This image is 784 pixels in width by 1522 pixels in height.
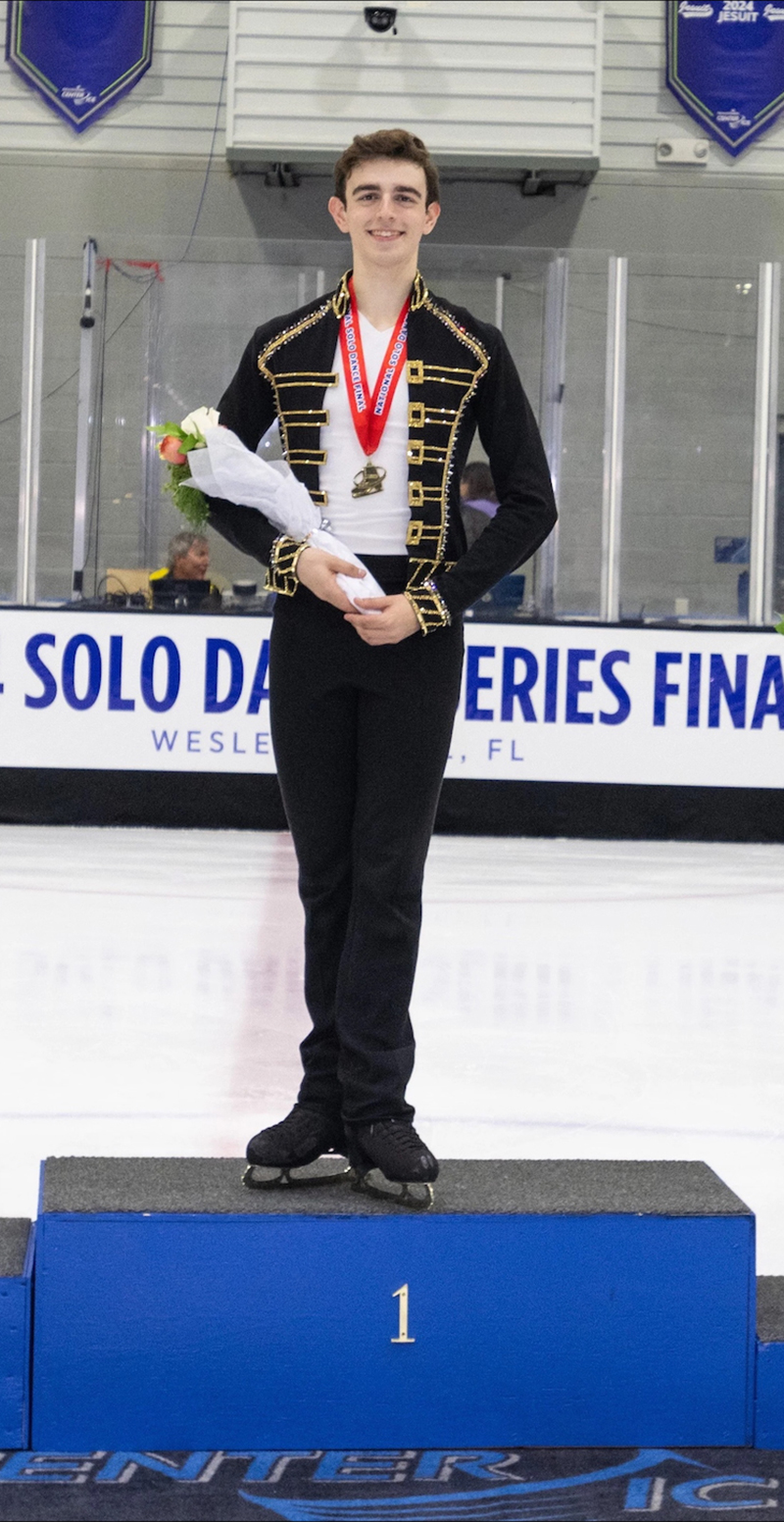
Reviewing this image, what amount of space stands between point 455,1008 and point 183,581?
436 centimetres

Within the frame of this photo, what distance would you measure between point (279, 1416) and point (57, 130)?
10348 mm

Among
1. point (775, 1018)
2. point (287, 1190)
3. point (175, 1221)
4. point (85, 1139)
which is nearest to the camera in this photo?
point (175, 1221)

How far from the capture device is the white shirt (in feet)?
8.13

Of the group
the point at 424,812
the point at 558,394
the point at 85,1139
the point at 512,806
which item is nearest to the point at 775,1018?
the point at 85,1139

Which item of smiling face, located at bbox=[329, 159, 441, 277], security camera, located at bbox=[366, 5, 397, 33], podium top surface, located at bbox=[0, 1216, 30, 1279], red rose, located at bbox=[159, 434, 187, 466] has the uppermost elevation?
security camera, located at bbox=[366, 5, 397, 33]

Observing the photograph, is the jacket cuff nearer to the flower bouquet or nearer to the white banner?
the flower bouquet

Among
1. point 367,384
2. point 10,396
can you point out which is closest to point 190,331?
point 10,396

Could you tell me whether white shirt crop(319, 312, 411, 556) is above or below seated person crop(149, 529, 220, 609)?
below

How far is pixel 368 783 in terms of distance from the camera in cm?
246

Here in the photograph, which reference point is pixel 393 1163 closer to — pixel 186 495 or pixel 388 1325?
pixel 388 1325

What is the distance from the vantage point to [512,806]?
8.83m

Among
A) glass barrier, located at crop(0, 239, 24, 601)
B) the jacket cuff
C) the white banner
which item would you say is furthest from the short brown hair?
glass barrier, located at crop(0, 239, 24, 601)

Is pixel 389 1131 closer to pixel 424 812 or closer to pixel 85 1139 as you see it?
pixel 424 812

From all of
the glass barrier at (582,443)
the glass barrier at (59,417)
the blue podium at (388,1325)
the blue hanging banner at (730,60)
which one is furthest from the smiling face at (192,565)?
the blue podium at (388,1325)
